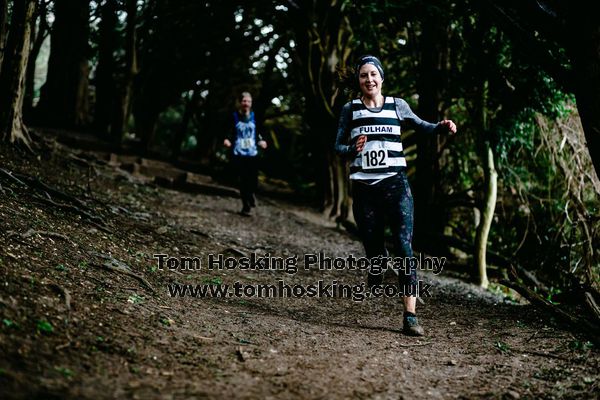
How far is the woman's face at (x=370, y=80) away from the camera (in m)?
4.43

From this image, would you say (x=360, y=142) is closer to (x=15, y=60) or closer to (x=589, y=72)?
(x=589, y=72)

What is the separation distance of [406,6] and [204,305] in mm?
Answer: 5452

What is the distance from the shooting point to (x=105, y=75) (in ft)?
58.4

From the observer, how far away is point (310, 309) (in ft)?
17.0

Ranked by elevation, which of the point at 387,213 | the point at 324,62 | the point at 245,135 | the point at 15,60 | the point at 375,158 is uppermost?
the point at 324,62

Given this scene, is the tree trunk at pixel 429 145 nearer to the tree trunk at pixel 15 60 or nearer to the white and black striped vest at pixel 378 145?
the white and black striped vest at pixel 378 145

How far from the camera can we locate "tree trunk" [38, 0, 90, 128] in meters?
15.5

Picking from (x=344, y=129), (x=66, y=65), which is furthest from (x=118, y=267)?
(x=66, y=65)

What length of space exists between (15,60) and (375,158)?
5.86m

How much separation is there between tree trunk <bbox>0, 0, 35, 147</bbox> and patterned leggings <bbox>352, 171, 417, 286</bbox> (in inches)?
224

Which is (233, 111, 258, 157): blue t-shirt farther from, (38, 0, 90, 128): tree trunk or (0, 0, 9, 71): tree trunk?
(38, 0, 90, 128): tree trunk

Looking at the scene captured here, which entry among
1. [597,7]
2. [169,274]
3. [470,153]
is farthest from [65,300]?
[470,153]

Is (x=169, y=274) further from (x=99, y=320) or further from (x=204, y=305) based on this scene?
(x=99, y=320)

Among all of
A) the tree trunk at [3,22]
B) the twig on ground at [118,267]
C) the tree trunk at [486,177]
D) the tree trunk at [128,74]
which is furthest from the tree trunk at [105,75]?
the twig on ground at [118,267]
